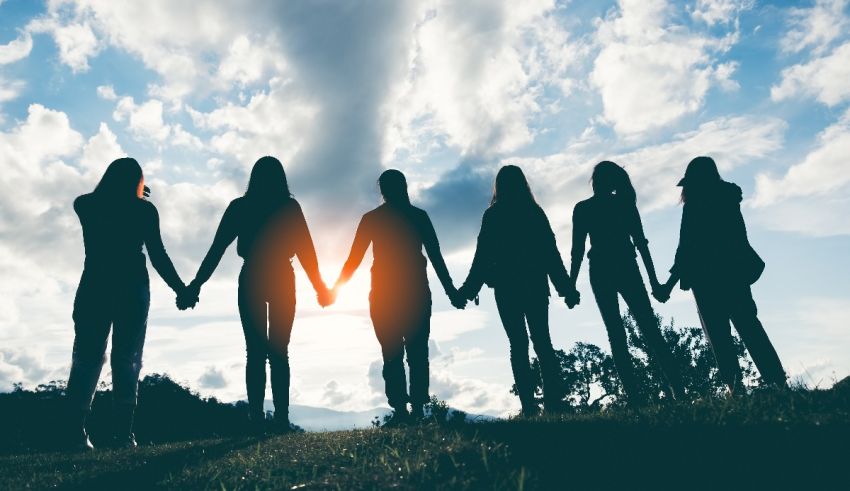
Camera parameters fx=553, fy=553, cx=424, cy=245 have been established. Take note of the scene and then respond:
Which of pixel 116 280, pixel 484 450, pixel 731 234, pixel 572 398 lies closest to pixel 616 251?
pixel 731 234

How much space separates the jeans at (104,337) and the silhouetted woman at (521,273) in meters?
3.92

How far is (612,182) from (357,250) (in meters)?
3.35

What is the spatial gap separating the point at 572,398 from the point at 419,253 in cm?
4667

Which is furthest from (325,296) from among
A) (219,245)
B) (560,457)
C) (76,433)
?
(560,457)

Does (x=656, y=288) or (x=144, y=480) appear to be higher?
(x=656, y=288)

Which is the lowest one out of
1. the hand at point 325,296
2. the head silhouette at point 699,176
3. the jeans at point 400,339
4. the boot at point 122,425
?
the boot at point 122,425

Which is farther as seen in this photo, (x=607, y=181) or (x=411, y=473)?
(x=607, y=181)

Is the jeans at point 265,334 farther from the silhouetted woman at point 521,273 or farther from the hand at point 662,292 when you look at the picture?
the hand at point 662,292

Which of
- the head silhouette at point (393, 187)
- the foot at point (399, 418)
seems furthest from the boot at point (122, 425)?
the head silhouette at point (393, 187)

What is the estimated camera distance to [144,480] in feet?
12.0

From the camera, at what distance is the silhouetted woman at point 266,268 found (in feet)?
20.2

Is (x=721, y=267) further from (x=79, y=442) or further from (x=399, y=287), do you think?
(x=79, y=442)

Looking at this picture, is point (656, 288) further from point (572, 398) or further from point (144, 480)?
point (572, 398)

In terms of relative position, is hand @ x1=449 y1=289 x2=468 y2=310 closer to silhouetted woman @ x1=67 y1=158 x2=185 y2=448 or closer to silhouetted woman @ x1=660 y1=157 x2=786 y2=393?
silhouetted woman @ x1=660 y1=157 x2=786 y2=393
